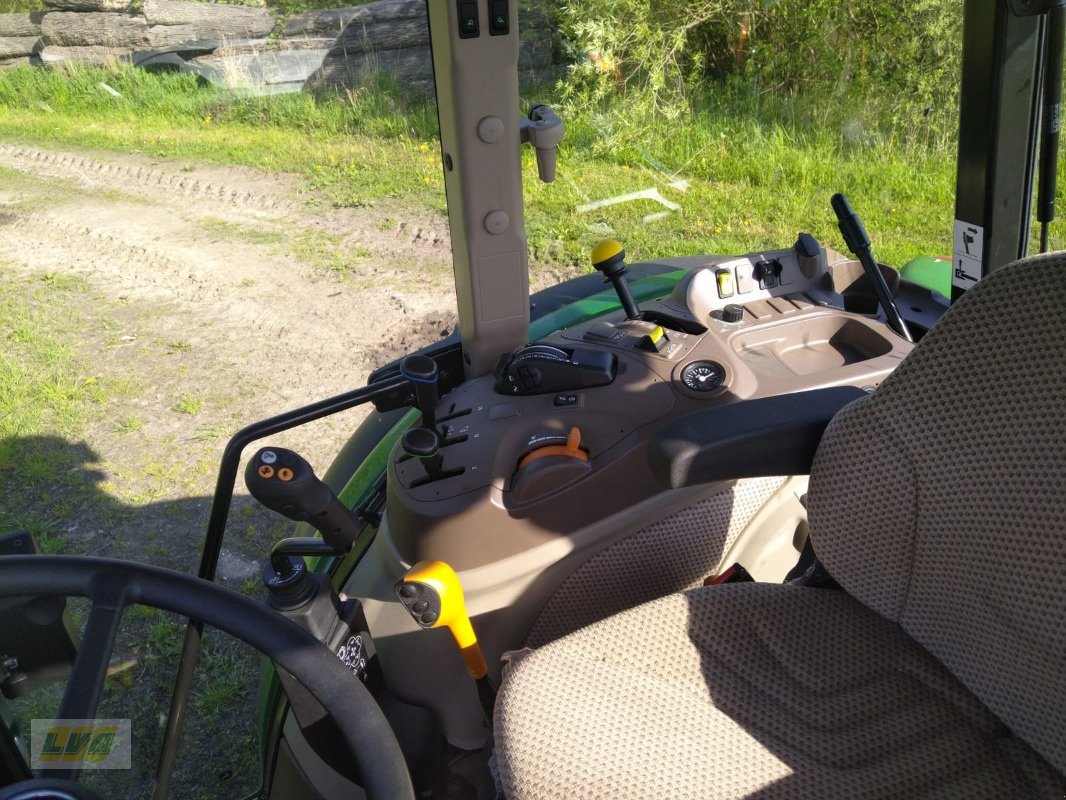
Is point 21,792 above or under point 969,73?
under

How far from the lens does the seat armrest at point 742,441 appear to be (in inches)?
48.7

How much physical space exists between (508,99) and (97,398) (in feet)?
8.20

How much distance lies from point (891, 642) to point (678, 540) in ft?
1.21

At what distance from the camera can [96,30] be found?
7.87 meters

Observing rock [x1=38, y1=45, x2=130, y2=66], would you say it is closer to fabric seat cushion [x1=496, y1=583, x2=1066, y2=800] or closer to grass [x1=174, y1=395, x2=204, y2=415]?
grass [x1=174, y1=395, x2=204, y2=415]

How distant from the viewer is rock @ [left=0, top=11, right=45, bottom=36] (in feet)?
26.7

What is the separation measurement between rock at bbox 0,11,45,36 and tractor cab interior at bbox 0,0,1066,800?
26.8ft

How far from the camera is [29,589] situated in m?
0.89

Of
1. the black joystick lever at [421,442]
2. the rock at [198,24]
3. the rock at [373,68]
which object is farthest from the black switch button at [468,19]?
the rock at [198,24]

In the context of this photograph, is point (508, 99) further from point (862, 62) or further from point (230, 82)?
point (230, 82)

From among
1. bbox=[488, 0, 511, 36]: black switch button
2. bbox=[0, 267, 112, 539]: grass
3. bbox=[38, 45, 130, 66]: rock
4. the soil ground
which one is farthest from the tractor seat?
bbox=[38, 45, 130, 66]: rock

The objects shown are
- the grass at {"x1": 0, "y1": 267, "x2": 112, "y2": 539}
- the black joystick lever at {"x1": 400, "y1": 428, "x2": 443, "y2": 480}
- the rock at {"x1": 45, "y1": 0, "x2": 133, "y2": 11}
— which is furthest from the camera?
the rock at {"x1": 45, "y1": 0, "x2": 133, "y2": 11}

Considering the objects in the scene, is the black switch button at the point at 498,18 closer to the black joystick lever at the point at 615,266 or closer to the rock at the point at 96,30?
the black joystick lever at the point at 615,266

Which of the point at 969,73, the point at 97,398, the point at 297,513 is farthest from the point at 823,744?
the point at 97,398
